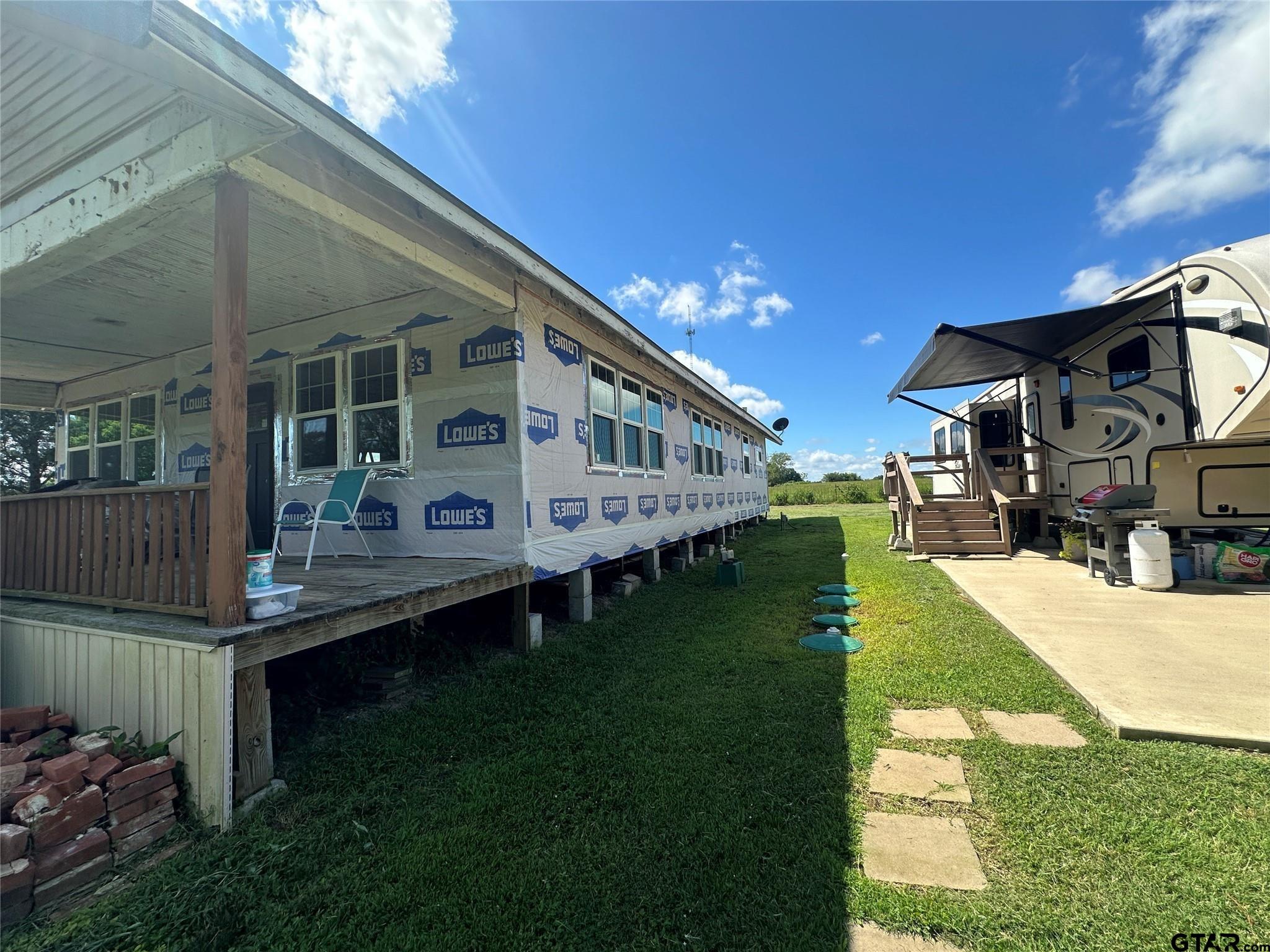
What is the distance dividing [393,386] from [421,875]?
14.1 ft

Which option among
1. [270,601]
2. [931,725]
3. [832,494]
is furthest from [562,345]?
[832,494]

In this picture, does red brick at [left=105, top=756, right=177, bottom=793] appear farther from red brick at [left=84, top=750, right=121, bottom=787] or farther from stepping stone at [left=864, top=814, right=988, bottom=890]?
stepping stone at [left=864, top=814, right=988, bottom=890]

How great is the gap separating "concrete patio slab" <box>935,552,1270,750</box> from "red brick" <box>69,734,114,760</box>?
4582 mm

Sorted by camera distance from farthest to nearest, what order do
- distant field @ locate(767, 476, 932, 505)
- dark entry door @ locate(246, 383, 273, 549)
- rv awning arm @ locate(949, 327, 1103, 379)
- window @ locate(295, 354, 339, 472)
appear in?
distant field @ locate(767, 476, 932, 505) < rv awning arm @ locate(949, 327, 1103, 379) < dark entry door @ locate(246, 383, 273, 549) < window @ locate(295, 354, 339, 472)

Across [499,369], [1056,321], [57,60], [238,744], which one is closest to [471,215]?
[499,369]

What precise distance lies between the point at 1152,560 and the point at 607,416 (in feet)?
19.7

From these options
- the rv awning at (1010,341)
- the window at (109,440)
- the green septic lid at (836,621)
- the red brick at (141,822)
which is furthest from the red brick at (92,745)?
the rv awning at (1010,341)

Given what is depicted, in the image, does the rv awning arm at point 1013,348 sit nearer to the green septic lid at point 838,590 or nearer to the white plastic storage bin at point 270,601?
the green septic lid at point 838,590

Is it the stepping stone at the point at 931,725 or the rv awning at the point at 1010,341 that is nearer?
the stepping stone at the point at 931,725

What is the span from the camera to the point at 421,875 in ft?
5.57

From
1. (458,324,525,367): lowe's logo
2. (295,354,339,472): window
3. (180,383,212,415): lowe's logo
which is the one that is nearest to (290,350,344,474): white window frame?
(295,354,339,472): window

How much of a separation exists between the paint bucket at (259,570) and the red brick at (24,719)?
3.67ft

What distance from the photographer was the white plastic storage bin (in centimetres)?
226

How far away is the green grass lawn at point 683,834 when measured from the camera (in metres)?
1.47
